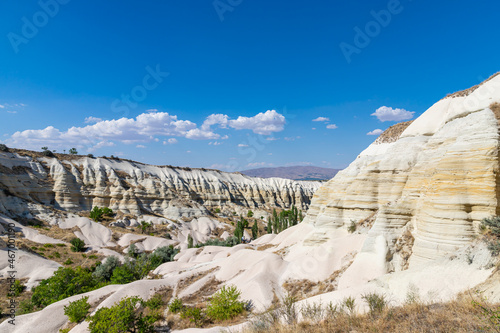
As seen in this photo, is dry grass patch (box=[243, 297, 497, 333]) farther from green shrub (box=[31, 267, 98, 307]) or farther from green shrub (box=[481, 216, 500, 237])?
green shrub (box=[31, 267, 98, 307])

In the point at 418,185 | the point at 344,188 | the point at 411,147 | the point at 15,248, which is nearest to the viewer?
the point at 418,185

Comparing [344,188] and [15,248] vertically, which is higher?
[344,188]

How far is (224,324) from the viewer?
12672 millimetres

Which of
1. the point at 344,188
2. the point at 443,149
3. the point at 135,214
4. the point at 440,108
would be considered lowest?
the point at 135,214

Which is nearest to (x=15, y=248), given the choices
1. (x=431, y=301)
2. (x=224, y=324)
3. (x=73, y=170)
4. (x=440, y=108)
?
(x=224, y=324)

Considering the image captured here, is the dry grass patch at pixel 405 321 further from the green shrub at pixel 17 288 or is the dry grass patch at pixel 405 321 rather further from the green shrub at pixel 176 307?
the green shrub at pixel 17 288

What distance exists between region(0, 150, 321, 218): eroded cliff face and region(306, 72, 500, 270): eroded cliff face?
182 ft

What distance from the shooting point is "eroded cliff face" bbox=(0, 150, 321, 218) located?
182 feet

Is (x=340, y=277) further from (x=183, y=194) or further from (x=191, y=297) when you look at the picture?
(x=183, y=194)

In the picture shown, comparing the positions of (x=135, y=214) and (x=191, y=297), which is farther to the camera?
(x=135, y=214)

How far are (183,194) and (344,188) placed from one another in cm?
6620

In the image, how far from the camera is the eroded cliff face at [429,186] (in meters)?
11.8

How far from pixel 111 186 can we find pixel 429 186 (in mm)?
69592

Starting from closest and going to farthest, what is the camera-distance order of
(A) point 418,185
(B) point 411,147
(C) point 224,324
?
(C) point 224,324
(A) point 418,185
(B) point 411,147
